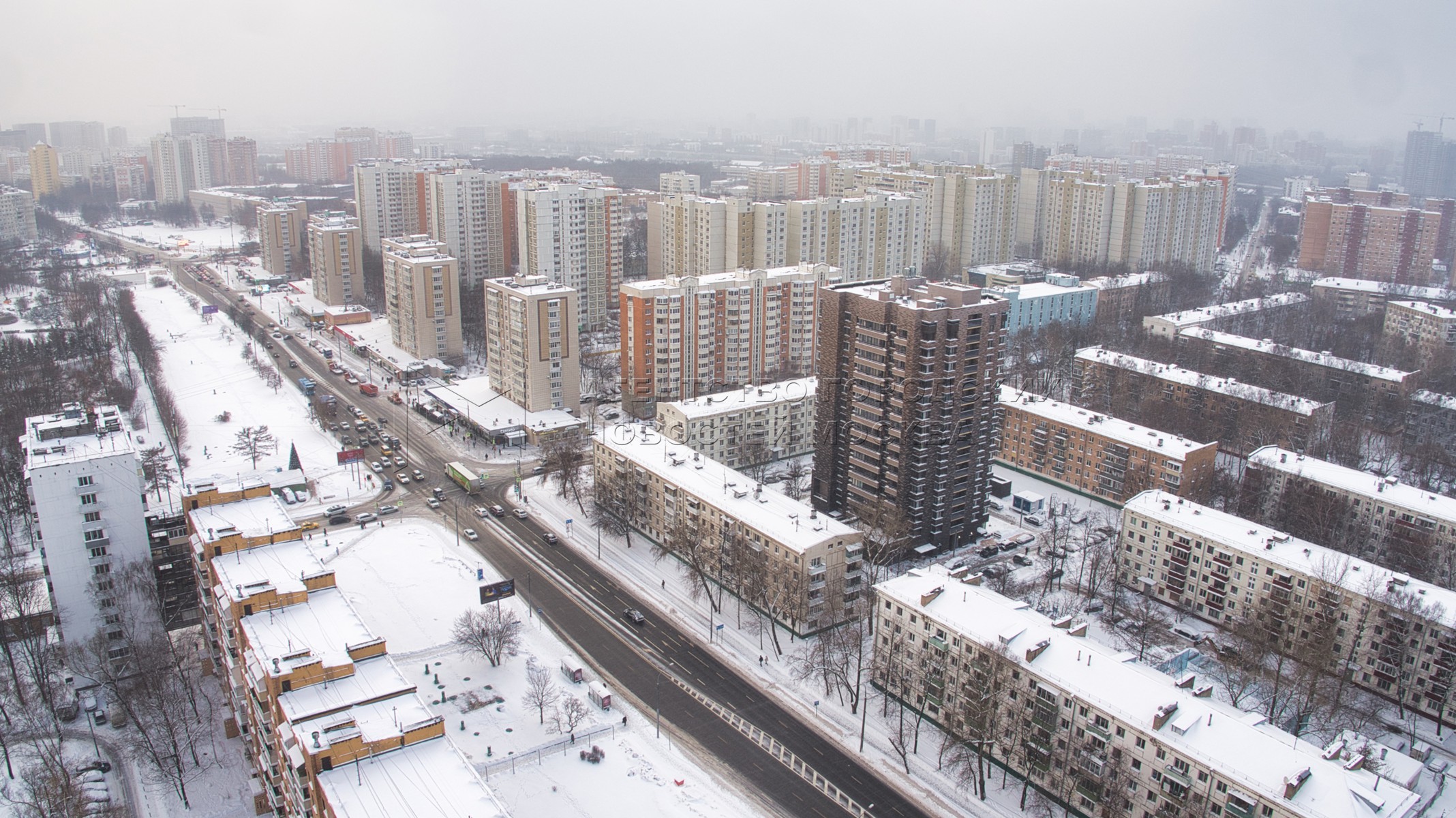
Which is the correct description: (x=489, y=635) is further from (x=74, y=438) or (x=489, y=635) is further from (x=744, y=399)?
(x=744, y=399)

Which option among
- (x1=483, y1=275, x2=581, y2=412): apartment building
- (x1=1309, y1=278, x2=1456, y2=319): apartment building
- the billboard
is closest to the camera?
the billboard

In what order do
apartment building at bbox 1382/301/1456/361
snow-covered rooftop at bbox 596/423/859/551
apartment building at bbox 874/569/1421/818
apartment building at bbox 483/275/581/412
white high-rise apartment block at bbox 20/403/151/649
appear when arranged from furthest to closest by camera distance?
1. apartment building at bbox 1382/301/1456/361
2. apartment building at bbox 483/275/581/412
3. snow-covered rooftop at bbox 596/423/859/551
4. white high-rise apartment block at bbox 20/403/151/649
5. apartment building at bbox 874/569/1421/818

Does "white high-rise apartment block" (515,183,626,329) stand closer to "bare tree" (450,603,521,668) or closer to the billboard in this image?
the billboard

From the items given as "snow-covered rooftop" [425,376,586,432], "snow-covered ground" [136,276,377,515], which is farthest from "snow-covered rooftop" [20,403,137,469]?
"snow-covered rooftop" [425,376,586,432]

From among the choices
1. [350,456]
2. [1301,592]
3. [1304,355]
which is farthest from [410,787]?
[1304,355]

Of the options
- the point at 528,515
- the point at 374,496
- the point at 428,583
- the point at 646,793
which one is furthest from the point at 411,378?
the point at 646,793

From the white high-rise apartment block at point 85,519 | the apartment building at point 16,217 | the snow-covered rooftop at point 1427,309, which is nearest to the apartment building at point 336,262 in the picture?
the apartment building at point 16,217
